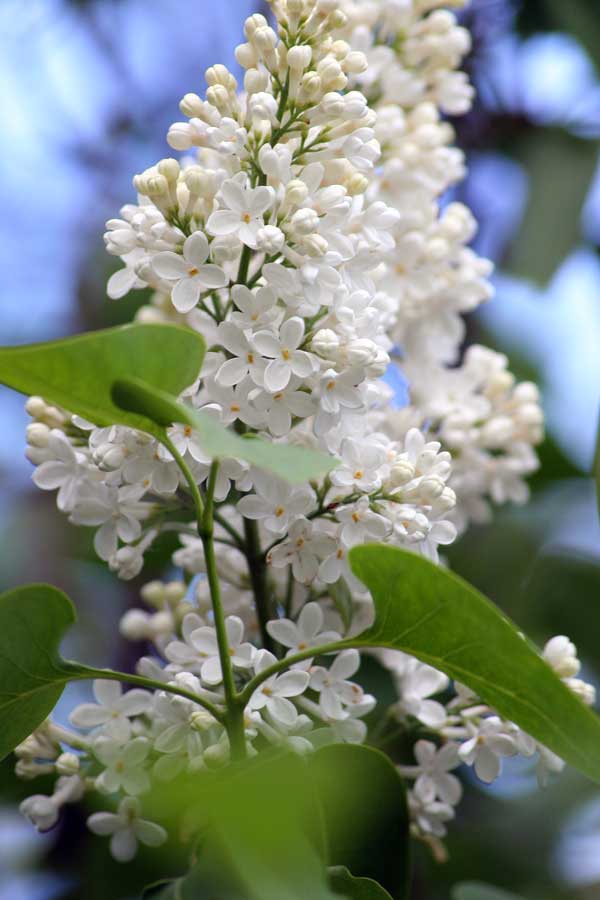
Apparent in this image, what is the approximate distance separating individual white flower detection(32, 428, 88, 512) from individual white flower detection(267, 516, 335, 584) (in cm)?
17

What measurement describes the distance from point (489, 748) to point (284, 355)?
1.23ft

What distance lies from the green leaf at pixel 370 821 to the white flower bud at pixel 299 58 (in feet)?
1.81

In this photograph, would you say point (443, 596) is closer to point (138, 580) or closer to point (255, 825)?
point (255, 825)

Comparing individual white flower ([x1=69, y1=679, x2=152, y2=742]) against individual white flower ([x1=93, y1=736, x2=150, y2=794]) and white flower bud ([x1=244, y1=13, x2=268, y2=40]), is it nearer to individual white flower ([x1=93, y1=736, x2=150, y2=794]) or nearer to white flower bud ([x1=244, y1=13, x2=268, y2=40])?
individual white flower ([x1=93, y1=736, x2=150, y2=794])

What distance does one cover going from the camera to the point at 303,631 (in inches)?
35.1

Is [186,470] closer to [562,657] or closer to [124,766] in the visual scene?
[124,766]

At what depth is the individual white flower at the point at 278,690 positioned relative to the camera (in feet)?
2.76

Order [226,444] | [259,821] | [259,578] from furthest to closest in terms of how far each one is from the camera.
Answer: [259,578] → [226,444] → [259,821]

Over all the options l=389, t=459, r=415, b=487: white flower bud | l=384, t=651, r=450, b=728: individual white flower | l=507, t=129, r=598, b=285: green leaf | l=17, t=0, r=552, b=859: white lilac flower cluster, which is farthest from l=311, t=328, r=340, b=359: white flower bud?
l=507, t=129, r=598, b=285: green leaf

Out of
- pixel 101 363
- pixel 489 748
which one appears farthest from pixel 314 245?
pixel 489 748

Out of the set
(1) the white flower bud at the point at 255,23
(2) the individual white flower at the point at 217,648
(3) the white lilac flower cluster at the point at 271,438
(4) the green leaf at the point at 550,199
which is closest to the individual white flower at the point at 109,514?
(3) the white lilac flower cluster at the point at 271,438

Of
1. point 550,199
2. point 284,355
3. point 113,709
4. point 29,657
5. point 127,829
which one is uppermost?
point 284,355

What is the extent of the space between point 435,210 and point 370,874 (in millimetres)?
705

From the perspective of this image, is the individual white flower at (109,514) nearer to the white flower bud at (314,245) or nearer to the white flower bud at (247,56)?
the white flower bud at (314,245)
